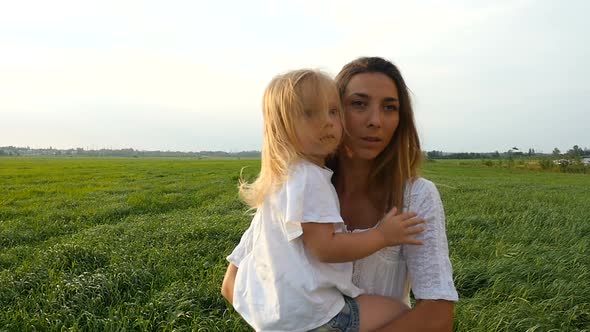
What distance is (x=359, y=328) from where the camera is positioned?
1.63 metres

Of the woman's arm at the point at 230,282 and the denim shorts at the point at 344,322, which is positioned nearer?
the denim shorts at the point at 344,322

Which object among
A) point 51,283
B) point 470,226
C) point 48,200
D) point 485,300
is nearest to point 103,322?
point 51,283

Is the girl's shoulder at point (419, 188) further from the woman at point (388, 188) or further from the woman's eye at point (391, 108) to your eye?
the woman's eye at point (391, 108)

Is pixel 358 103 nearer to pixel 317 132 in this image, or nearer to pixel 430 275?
pixel 317 132

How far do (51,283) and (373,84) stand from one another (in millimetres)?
4203

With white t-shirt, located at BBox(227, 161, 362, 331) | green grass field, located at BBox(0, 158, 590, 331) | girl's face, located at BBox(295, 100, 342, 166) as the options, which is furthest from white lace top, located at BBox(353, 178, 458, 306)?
green grass field, located at BBox(0, 158, 590, 331)

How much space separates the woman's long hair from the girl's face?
0.61 ft

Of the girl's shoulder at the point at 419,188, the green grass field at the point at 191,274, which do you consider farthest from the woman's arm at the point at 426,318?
the green grass field at the point at 191,274

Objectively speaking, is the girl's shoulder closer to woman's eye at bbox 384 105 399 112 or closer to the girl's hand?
the girl's hand

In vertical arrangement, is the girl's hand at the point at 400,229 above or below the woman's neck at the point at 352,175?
below

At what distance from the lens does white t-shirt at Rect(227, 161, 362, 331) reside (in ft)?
5.27

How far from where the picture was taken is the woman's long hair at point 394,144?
1.89m

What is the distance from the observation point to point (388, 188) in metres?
1.93

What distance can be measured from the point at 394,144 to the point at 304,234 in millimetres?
589
